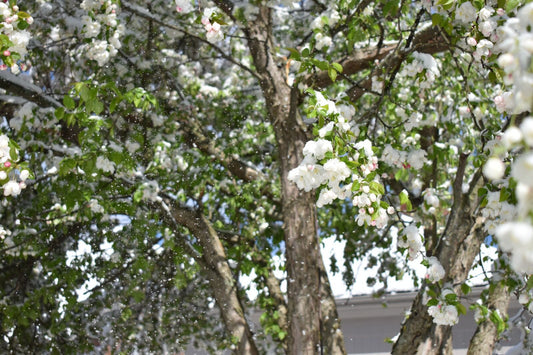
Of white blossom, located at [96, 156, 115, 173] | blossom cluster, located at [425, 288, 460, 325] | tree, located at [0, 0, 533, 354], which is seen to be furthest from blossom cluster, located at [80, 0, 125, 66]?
blossom cluster, located at [425, 288, 460, 325]

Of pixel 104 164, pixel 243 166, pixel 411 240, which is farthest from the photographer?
pixel 243 166

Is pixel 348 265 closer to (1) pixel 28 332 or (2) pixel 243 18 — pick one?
(2) pixel 243 18

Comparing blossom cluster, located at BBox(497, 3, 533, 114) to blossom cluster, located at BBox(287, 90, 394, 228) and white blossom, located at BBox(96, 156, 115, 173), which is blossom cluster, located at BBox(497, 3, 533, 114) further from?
white blossom, located at BBox(96, 156, 115, 173)

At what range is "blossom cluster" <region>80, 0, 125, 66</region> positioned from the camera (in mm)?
4051

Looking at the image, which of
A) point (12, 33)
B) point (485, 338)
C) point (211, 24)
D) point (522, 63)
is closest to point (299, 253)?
point (211, 24)

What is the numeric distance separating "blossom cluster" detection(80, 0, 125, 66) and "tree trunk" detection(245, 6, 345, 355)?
122cm

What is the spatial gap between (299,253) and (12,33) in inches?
81.8

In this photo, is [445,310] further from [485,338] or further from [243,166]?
[243,166]

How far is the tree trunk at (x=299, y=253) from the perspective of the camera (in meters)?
3.63

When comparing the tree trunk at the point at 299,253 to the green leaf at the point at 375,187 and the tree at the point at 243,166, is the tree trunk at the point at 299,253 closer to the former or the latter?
the tree at the point at 243,166

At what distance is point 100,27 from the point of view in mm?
4121

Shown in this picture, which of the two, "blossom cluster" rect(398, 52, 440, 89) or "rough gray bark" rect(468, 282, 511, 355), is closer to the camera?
"blossom cluster" rect(398, 52, 440, 89)

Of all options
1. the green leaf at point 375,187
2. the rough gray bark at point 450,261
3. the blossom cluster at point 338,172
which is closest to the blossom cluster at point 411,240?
the blossom cluster at point 338,172

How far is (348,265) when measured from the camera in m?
6.16
